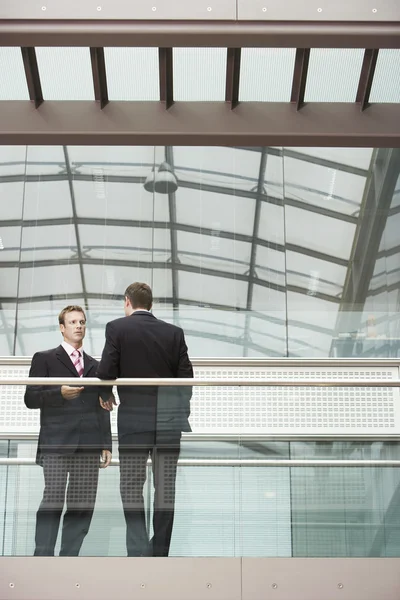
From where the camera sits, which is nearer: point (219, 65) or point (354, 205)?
point (219, 65)

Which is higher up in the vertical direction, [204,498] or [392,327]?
[392,327]

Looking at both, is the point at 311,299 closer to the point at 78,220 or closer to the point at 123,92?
the point at 78,220

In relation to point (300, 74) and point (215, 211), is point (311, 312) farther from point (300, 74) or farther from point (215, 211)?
point (300, 74)

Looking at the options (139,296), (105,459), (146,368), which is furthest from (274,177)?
(105,459)

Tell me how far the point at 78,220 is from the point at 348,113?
5.41 m

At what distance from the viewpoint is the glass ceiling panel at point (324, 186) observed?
47.1 feet

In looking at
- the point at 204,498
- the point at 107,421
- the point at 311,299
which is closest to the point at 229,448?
the point at 204,498

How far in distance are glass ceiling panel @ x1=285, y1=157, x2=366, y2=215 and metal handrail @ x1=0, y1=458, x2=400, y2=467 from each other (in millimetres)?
7629

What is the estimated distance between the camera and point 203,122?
962 cm

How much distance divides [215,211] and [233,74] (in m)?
5.01

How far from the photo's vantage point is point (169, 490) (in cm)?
699

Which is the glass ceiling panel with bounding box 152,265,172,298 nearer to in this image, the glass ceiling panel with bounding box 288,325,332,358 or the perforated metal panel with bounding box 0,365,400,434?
the glass ceiling panel with bounding box 288,325,332,358

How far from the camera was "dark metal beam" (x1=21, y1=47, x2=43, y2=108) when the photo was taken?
9.24m

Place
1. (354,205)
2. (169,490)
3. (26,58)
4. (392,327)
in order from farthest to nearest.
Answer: (354,205)
(392,327)
(26,58)
(169,490)
